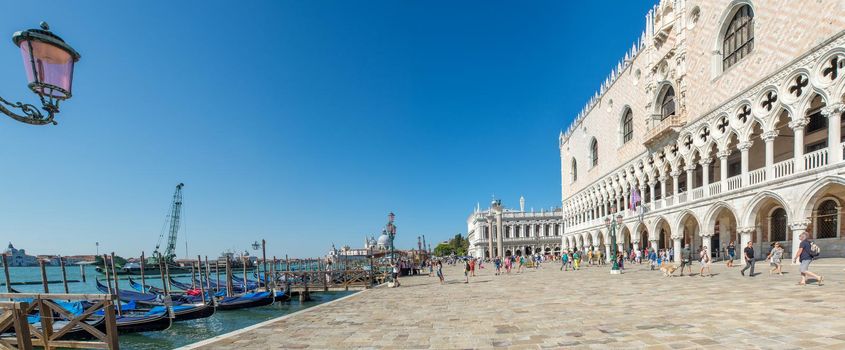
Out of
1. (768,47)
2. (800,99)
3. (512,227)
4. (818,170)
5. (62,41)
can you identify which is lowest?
(512,227)

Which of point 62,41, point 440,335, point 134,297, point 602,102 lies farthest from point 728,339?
point 602,102

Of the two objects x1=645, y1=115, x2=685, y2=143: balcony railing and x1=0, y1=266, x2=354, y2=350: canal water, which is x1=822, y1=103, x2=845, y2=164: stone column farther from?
x1=0, y1=266, x2=354, y2=350: canal water

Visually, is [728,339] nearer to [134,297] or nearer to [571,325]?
[571,325]

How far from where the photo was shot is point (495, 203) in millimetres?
65188

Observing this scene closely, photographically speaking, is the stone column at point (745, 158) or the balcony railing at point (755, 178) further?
the stone column at point (745, 158)

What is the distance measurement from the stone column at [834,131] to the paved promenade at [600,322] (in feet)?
18.1

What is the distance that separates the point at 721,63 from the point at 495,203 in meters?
44.9

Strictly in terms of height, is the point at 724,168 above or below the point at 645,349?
above

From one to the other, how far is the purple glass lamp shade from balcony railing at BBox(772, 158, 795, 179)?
23.2m

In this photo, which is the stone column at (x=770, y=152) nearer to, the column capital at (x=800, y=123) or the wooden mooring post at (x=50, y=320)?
the column capital at (x=800, y=123)

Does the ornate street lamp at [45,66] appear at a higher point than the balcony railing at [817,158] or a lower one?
higher

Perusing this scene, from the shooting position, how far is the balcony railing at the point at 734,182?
19.9 m

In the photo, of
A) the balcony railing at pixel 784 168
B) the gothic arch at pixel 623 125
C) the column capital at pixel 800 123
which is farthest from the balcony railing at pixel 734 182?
the gothic arch at pixel 623 125

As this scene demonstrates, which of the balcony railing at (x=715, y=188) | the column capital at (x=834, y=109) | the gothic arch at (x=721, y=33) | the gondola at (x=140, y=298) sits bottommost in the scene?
the gondola at (x=140, y=298)
